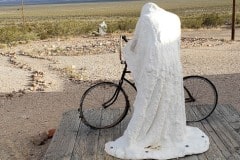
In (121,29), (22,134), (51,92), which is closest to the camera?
(22,134)

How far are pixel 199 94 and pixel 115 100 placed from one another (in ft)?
3.48

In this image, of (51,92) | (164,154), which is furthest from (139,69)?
(51,92)

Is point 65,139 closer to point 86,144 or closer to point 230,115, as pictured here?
point 86,144

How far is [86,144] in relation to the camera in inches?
202

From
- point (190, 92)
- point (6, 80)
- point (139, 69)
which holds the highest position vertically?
point (139, 69)

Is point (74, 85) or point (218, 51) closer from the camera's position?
point (74, 85)

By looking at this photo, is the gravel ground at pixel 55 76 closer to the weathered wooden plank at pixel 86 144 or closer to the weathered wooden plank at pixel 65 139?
the weathered wooden plank at pixel 65 139

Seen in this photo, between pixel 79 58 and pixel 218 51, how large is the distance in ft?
14.1

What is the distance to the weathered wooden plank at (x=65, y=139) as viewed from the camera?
4.84 meters

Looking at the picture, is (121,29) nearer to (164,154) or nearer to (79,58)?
(79,58)

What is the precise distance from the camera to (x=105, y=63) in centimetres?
1331

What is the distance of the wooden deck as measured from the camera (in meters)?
4.74

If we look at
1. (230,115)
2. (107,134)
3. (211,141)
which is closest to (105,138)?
(107,134)

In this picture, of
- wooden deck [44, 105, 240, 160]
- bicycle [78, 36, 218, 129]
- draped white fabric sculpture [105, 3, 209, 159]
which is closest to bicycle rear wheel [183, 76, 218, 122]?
bicycle [78, 36, 218, 129]
